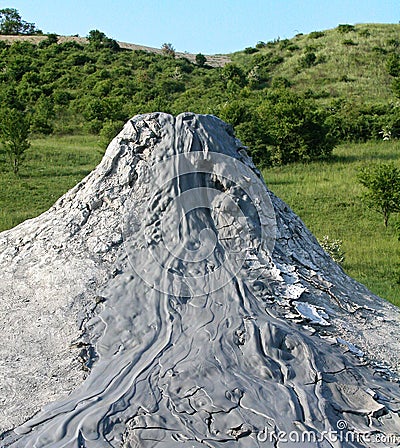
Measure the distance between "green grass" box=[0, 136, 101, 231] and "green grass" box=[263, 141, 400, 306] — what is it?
6.01 m

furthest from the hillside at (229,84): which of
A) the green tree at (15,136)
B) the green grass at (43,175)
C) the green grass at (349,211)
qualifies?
the green tree at (15,136)

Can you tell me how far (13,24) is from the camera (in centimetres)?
5503

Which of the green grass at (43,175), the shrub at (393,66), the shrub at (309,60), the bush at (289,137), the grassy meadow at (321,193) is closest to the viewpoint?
the grassy meadow at (321,193)

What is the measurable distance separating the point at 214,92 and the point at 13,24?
25.1m

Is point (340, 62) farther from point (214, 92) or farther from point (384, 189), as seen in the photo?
point (384, 189)

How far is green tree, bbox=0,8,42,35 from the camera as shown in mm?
54594

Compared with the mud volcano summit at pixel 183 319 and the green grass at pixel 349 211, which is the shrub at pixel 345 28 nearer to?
the green grass at pixel 349 211

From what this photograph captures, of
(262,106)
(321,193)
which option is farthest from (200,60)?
(321,193)

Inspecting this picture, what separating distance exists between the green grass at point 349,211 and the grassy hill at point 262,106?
0.03 m

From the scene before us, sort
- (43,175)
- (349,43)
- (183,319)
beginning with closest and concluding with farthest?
(183,319) < (43,175) < (349,43)

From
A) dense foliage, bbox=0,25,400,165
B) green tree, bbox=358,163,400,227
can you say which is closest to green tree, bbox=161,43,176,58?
dense foliage, bbox=0,25,400,165

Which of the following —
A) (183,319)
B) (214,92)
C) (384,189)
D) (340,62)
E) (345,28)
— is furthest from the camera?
(345,28)

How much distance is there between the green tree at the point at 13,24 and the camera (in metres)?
54.6

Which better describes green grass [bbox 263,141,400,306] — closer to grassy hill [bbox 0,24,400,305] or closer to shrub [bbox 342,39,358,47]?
grassy hill [bbox 0,24,400,305]
